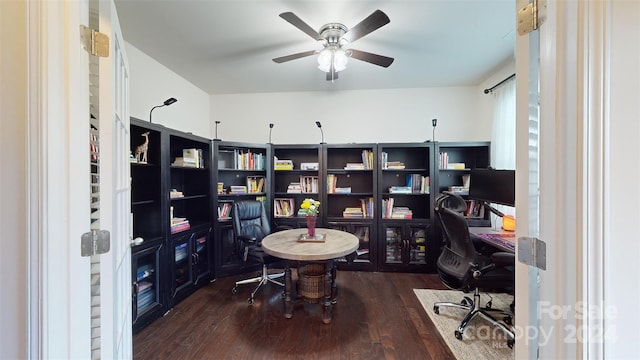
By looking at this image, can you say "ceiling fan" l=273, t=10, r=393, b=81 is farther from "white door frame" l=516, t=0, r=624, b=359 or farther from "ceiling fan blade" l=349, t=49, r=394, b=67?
"white door frame" l=516, t=0, r=624, b=359

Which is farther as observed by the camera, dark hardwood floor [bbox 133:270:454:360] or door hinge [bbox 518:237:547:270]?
dark hardwood floor [bbox 133:270:454:360]

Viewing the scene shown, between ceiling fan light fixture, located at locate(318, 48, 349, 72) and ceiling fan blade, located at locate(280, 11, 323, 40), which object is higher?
ceiling fan blade, located at locate(280, 11, 323, 40)

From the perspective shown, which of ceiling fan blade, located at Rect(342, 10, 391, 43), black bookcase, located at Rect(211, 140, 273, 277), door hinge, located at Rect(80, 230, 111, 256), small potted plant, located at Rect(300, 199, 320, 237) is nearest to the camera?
door hinge, located at Rect(80, 230, 111, 256)

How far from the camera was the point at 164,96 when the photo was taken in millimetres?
2773

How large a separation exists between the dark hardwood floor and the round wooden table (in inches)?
6.3

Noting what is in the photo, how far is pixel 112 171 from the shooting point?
0.98 meters

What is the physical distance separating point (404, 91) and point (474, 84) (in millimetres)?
950

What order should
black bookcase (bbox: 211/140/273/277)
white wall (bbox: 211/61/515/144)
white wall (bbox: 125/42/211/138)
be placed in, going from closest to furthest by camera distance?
white wall (bbox: 125/42/211/138), black bookcase (bbox: 211/140/273/277), white wall (bbox: 211/61/515/144)

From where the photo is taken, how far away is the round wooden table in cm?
188
